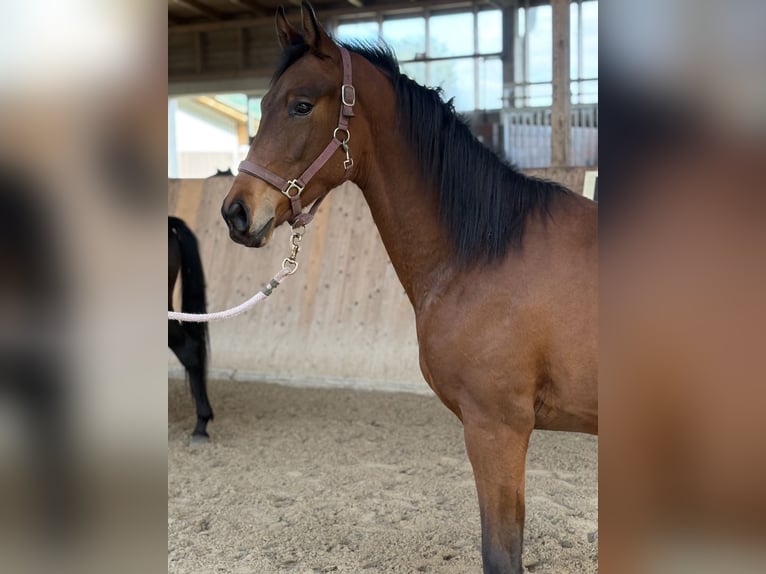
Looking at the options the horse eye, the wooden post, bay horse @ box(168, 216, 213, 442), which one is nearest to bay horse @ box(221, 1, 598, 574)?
the horse eye

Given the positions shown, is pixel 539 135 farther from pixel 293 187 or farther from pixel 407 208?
pixel 293 187

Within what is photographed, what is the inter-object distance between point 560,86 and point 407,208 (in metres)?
4.08

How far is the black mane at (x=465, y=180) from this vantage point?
171 centimetres

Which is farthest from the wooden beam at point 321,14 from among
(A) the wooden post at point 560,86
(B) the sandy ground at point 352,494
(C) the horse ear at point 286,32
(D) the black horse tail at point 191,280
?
(C) the horse ear at point 286,32

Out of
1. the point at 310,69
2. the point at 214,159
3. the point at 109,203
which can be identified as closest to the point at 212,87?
the point at 214,159

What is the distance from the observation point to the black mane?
1714 millimetres

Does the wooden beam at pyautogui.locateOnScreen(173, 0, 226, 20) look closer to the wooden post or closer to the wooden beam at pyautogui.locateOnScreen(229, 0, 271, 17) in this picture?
the wooden beam at pyautogui.locateOnScreen(229, 0, 271, 17)

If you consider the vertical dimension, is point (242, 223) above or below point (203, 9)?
below

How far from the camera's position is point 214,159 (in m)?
15.5

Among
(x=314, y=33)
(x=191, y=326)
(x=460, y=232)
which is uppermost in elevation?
(x=314, y=33)

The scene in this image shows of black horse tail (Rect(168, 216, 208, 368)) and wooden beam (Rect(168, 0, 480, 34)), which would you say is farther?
wooden beam (Rect(168, 0, 480, 34))

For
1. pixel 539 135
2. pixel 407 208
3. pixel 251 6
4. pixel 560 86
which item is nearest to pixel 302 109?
pixel 407 208

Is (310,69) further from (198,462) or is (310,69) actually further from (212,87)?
(212,87)

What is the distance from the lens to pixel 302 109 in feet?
5.50
